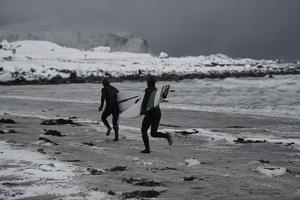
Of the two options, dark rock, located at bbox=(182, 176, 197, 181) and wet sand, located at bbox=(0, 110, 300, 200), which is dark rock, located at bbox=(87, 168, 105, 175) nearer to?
wet sand, located at bbox=(0, 110, 300, 200)

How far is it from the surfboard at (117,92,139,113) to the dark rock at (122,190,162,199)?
741cm

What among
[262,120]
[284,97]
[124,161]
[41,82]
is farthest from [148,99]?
[41,82]

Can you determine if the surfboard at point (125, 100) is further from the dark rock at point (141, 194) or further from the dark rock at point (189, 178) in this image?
the dark rock at point (141, 194)

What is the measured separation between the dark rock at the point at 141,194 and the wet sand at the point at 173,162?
0.03 m

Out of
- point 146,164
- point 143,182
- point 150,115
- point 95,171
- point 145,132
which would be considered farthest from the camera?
point 145,132

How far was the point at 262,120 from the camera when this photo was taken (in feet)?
82.8

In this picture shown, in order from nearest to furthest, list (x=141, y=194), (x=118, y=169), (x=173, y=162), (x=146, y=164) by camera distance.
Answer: (x=141, y=194) → (x=118, y=169) → (x=146, y=164) → (x=173, y=162)

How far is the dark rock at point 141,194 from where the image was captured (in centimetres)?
778

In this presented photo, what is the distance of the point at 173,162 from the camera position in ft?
37.3

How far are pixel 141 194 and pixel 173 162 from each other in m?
3.55

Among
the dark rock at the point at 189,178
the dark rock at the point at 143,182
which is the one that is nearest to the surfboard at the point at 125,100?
the dark rock at the point at 189,178

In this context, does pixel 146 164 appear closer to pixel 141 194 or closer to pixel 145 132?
pixel 145 132

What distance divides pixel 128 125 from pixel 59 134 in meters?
5.44

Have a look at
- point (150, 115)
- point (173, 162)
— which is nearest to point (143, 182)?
point (173, 162)
